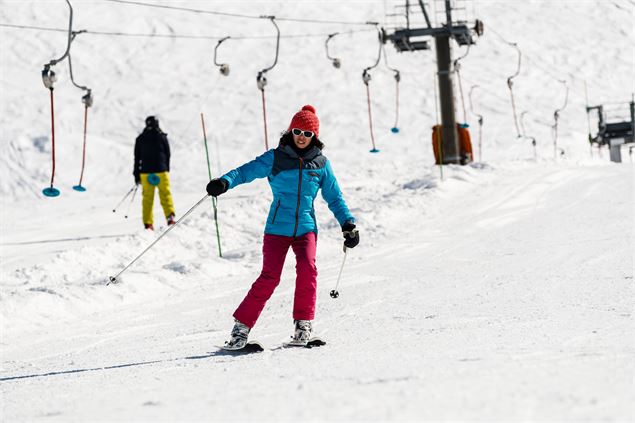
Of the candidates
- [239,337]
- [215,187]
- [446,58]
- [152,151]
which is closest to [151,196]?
[152,151]

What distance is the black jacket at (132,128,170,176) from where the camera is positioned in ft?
43.1

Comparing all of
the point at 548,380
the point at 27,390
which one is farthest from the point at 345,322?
the point at 548,380

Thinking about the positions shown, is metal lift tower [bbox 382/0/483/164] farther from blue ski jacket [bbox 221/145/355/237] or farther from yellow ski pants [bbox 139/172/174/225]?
blue ski jacket [bbox 221/145/355/237]

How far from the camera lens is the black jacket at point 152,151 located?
13133 mm

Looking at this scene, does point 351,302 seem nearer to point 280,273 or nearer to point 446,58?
point 280,273

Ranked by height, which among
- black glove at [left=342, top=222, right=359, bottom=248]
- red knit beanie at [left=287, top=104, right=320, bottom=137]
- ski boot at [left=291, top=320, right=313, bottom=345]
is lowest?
ski boot at [left=291, top=320, right=313, bottom=345]

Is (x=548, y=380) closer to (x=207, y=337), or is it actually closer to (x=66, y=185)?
(x=207, y=337)

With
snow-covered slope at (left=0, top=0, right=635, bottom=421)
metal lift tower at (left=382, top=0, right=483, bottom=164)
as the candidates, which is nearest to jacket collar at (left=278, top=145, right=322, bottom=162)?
snow-covered slope at (left=0, top=0, right=635, bottom=421)

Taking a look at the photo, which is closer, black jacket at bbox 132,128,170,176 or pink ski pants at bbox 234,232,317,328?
pink ski pants at bbox 234,232,317,328

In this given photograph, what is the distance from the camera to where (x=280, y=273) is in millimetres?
5648

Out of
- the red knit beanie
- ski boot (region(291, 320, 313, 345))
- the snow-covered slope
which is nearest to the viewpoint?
the snow-covered slope

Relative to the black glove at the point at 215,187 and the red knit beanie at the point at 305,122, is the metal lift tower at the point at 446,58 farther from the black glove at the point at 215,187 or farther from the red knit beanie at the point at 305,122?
the black glove at the point at 215,187

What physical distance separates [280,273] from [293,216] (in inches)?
14.7

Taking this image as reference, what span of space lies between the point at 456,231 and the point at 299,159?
6.39m
